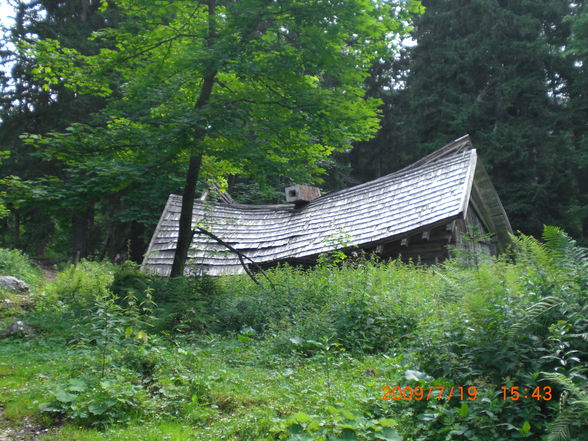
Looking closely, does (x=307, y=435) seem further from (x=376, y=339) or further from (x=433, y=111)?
(x=433, y=111)

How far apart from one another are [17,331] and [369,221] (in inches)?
361

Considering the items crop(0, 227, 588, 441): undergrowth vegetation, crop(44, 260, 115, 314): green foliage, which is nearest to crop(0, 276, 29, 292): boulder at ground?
crop(44, 260, 115, 314): green foliage

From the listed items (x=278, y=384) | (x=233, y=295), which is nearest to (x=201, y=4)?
(x=233, y=295)

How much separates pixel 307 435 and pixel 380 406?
92cm

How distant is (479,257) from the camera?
21.4 ft

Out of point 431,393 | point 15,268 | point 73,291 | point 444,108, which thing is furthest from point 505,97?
point 431,393

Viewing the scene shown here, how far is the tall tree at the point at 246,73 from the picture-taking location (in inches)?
351

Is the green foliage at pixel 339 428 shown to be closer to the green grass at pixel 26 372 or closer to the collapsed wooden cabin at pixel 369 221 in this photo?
the green grass at pixel 26 372

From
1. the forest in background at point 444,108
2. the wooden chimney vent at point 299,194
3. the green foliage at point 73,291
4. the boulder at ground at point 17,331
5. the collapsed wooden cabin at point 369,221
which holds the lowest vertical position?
the boulder at ground at point 17,331

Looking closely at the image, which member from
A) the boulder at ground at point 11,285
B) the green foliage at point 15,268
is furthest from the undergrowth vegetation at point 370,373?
the green foliage at point 15,268

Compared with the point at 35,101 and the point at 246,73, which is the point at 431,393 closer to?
the point at 246,73
